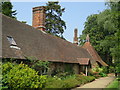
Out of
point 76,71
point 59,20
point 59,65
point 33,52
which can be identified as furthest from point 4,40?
point 59,20

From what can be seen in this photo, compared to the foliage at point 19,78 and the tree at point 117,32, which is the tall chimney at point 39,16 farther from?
the foliage at point 19,78

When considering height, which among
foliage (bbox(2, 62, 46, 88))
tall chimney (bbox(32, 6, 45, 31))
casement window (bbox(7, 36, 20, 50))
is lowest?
foliage (bbox(2, 62, 46, 88))

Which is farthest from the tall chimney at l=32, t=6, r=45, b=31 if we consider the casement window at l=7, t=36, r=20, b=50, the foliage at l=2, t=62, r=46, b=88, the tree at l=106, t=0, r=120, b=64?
the foliage at l=2, t=62, r=46, b=88

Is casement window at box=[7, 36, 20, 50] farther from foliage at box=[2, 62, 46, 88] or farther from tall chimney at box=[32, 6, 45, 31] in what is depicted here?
tall chimney at box=[32, 6, 45, 31]

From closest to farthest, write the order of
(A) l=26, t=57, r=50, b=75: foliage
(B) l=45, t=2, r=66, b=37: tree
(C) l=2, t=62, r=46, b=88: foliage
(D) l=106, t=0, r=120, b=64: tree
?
(C) l=2, t=62, r=46, b=88: foliage → (D) l=106, t=0, r=120, b=64: tree → (A) l=26, t=57, r=50, b=75: foliage → (B) l=45, t=2, r=66, b=37: tree

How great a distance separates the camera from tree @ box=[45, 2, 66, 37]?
1946 inches

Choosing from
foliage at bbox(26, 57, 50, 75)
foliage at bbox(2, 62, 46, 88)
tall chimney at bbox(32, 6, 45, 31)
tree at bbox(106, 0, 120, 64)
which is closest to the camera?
foliage at bbox(2, 62, 46, 88)

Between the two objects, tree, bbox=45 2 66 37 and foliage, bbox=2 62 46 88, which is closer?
foliage, bbox=2 62 46 88

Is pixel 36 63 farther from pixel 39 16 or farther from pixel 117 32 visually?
pixel 39 16

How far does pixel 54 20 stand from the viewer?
50.6 metres

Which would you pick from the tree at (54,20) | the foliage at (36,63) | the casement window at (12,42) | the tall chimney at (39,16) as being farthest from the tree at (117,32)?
the tree at (54,20)

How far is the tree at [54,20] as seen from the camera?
49.4m

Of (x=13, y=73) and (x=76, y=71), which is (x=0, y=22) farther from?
(x=76, y=71)

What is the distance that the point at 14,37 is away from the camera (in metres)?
16.0
